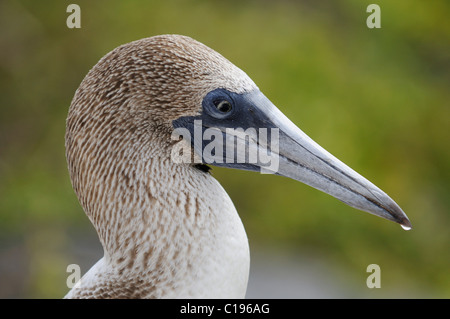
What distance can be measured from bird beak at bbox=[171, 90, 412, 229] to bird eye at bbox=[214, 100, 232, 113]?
0.09 ft

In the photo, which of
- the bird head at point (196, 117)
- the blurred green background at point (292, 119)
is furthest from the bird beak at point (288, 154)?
the blurred green background at point (292, 119)

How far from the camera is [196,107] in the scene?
7.59 feet

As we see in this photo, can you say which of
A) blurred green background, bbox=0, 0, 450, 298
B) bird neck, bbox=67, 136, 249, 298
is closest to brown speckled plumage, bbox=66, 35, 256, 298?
bird neck, bbox=67, 136, 249, 298

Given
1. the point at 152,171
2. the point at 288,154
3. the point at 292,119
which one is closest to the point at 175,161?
the point at 152,171

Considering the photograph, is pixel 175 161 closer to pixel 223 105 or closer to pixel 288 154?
pixel 223 105

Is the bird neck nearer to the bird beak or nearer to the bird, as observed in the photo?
the bird

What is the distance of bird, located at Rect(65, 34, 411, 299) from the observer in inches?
→ 89.4

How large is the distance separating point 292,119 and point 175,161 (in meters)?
3.38

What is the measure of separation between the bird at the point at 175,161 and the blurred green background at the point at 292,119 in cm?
281

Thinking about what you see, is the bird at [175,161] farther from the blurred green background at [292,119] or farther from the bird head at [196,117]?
the blurred green background at [292,119]

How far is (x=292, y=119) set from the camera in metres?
5.63

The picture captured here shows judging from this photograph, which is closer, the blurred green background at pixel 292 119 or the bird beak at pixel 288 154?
the bird beak at pixel 288 154

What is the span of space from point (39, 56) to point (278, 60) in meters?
2.02

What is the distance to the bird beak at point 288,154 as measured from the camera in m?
2.31
